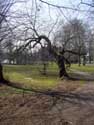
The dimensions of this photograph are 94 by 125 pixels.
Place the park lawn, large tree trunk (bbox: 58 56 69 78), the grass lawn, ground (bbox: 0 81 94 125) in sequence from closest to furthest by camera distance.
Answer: ground (bbox: 0 81 94 125) → the park lawn → the grass lawn → large tree trunk (bbox: 58 56 69 78)

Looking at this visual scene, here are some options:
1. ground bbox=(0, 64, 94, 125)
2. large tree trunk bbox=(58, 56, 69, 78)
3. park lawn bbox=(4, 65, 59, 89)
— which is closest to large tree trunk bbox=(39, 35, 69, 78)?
large tree trunk bbox=(58, 56, 69, 78)

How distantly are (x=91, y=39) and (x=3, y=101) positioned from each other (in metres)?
25.3

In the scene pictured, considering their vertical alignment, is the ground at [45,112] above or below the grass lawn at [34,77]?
above

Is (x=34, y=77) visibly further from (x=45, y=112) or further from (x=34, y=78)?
(x=45, y=112)

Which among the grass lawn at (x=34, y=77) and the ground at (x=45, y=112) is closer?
the ground at (x=45, y=112)

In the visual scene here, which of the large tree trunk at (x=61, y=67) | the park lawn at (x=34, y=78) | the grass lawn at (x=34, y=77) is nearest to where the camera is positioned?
the park lawn at (x=34, y=78)

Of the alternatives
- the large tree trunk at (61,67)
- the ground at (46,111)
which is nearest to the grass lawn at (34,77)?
the large tree trunk at (61,67)

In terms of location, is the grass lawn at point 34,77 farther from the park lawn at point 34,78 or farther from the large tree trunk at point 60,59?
the large tree trunk at point 60,59

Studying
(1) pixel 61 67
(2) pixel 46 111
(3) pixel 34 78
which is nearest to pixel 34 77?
(3) pixel 34 78

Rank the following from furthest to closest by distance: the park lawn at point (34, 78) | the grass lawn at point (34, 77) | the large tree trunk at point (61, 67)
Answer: the large tree trunk at point (61, 67) → the grass lawn at point (34, 77) → the park lawn at point (34, 78)

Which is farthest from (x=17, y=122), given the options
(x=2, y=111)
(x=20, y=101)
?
(x=20, y=101)

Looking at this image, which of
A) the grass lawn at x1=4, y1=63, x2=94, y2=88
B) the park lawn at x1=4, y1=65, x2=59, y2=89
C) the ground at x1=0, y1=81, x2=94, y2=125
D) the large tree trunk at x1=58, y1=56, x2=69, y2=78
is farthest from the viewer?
the large tree trunk at x1=58, y1=56, x2=69, y2=78

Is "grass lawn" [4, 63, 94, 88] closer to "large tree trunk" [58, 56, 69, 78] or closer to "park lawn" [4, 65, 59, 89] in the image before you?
"park lawn" [4, 65, 59, 89]

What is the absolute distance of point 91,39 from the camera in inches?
1359
